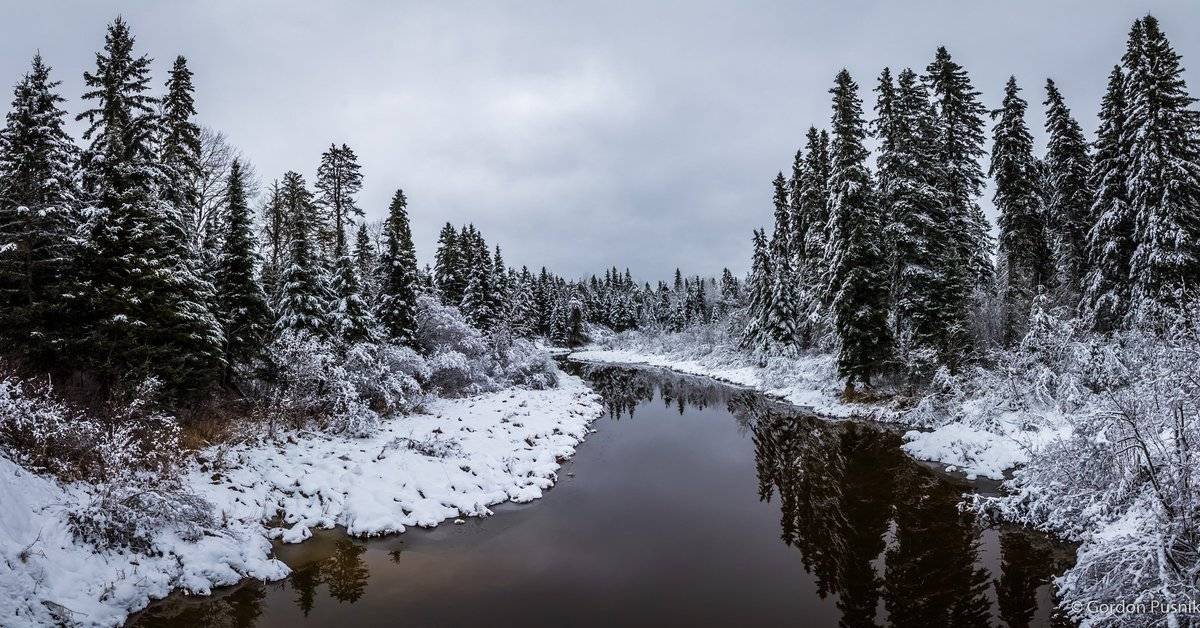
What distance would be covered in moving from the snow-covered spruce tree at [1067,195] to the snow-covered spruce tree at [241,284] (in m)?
32.9

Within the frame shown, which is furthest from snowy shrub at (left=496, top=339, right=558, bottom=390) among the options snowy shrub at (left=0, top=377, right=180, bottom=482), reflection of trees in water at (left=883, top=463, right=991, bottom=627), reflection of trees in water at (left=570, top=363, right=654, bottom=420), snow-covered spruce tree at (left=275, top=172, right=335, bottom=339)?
reflection of trees in water at (left=883, top=463, right=991, bottom=627)

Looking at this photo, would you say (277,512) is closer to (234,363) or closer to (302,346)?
(302,346)

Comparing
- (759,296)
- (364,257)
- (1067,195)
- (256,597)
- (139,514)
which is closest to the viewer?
(139,514)

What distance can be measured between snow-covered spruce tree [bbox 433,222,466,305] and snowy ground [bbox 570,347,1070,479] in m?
20.0

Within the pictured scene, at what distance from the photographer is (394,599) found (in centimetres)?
820

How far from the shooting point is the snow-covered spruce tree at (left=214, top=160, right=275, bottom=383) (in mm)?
18156

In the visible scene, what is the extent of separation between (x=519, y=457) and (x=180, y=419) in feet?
26.6

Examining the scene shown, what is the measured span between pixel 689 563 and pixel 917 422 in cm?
1371

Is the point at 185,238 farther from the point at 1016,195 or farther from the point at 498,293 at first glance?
the point at 1016,195

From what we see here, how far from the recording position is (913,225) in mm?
21844

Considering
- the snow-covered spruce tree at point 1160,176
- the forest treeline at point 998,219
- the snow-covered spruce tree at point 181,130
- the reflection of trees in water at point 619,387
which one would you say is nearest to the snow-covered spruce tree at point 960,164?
the forest treeline at point 998,219

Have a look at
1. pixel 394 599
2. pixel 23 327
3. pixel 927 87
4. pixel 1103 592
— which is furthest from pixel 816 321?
pixel 23 327

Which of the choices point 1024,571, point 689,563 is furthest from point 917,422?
point 689,563

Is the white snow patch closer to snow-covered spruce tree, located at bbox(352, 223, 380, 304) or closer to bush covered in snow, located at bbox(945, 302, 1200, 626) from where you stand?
bush covered in snow, located at bbox(945, 302, 1200, 626)
